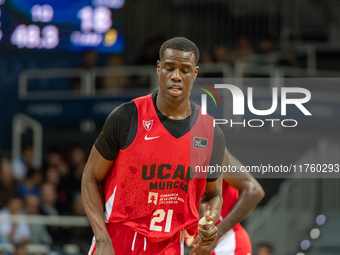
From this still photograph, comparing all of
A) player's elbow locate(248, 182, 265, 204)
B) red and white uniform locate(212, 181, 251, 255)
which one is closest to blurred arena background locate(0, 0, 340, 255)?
player's elbow locate(248, 182, 265, 204)

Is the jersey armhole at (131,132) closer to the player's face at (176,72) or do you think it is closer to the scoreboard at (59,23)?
the player's face at (176,72)

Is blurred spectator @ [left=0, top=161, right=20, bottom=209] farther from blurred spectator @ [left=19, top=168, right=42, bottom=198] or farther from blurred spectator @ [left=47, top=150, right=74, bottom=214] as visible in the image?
blurred spectator @ [left=47, top=150, right=74, bottom=214]

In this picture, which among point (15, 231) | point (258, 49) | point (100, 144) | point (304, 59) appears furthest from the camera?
point (258, 49)

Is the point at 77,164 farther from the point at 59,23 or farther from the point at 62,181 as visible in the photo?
the point at 59,23

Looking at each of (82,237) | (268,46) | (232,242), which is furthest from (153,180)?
(268,46)

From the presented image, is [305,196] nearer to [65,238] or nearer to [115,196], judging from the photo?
[65,238]

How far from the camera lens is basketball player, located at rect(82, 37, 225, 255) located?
343cm

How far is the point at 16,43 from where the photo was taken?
35.7 ft

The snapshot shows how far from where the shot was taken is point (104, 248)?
331 centimetres

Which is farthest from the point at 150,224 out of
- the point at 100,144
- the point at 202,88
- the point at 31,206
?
the point at 31,206

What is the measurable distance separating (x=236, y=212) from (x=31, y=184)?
17.3ft

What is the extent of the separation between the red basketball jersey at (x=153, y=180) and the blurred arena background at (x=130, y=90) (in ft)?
5.48

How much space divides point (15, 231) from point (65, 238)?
717 mm

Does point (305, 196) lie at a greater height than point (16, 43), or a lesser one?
lesser
